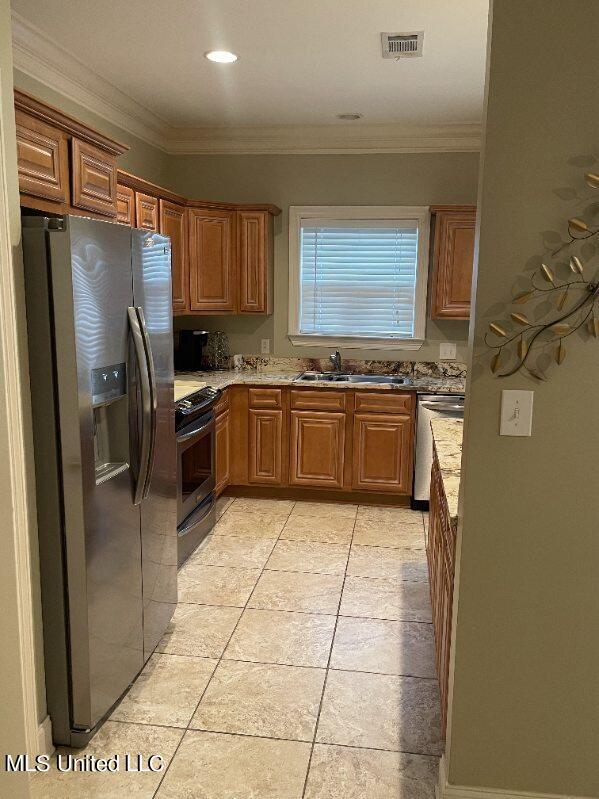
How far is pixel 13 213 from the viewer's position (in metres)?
1.99

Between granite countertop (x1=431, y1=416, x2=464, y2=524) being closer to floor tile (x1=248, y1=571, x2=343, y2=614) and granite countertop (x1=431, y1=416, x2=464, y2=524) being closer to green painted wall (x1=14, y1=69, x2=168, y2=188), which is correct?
floor tile (x1=248, y1=571, x2=343, y2=614)

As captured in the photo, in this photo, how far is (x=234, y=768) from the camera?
221cm

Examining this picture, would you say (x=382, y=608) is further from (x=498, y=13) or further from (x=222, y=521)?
(x=498, y=13)

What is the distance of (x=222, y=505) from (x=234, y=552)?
0.91 meters

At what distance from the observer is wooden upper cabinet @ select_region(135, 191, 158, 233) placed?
402cm

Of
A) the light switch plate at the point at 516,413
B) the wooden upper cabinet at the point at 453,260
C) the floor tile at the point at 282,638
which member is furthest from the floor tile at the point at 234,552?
the light switch plate at the point at 516,413

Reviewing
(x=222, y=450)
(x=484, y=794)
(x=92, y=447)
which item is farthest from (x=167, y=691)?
(x=222, y=450)

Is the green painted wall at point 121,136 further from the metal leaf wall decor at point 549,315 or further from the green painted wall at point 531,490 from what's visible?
the metal leaf wall decor at point 549,315

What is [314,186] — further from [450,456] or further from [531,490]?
[531,490]

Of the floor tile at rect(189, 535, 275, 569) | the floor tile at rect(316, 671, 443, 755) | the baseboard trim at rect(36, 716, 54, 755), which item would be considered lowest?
the floor tile at rect(189, 535, 275, 569)

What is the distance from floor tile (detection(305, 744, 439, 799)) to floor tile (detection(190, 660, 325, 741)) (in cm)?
15

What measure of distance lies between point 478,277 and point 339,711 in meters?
1.72

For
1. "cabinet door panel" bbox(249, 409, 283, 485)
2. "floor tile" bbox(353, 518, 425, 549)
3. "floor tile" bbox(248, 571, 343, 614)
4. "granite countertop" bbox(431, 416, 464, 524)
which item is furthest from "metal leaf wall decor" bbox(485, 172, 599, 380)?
"cabinet door panel" bbox(249, 409, 283, 485)

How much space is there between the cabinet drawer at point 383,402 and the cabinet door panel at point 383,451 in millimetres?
45
